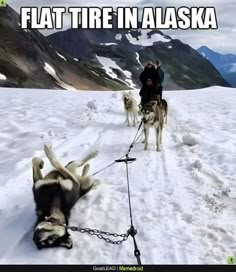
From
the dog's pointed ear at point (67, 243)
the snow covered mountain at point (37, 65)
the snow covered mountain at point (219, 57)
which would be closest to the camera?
the dog's pointed ear at point (67, 243)

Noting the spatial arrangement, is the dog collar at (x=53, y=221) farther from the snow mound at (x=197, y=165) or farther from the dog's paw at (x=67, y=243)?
the snow mound at (x=197, y=165)

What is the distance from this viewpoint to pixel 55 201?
14.3 ft

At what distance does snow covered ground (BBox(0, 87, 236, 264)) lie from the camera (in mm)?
4195

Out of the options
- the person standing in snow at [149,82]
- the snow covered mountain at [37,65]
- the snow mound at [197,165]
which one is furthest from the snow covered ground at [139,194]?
the snow covered mountain at [37,65]

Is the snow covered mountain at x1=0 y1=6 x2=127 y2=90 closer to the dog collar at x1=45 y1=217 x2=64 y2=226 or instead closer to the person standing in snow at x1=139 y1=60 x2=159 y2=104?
the person standing in snow at x1=139 y1=60 x2=159 y2=104

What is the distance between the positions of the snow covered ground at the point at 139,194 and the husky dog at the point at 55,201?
140mm

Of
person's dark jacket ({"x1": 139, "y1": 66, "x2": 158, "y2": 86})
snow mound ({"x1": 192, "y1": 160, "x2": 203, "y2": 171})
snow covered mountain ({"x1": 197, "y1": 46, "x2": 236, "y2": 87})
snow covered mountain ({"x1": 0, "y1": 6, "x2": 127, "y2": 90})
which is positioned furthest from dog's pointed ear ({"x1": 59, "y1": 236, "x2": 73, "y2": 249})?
snow covered mountain ({"x1": 0, "y1": 6, "x2": 127, "y2": 90})

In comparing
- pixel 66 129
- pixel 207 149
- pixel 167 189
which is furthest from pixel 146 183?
pixel 66 129

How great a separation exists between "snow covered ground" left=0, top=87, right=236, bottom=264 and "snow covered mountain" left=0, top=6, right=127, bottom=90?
3389cm

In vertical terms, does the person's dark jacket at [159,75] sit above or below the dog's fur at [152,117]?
above

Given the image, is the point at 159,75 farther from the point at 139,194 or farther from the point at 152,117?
the point at 139,194

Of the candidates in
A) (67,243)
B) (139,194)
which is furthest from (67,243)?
(139,194)

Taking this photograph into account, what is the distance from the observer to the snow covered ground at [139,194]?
4195mm

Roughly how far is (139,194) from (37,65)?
2054 inches
